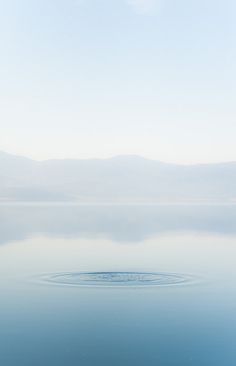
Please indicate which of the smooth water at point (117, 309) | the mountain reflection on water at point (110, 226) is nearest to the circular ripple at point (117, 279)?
the smooth water at point (117, 309)

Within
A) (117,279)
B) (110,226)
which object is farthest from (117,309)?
(110,226)

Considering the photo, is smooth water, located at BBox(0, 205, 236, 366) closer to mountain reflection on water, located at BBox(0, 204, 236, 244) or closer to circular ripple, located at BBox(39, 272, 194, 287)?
circular ripple, located at BBox(39, 272, 194, 287)

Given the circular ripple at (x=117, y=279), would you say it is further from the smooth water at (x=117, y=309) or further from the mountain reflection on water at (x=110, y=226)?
the mountain reflection on water at (x=110, y=226)

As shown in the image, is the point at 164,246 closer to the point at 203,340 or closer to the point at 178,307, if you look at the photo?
the point at 178,307

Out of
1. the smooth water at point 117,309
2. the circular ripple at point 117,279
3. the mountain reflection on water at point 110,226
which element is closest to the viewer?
the smooth water at point 117,309

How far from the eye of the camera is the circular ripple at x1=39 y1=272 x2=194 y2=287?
3334 centimetres

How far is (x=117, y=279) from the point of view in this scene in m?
35.1

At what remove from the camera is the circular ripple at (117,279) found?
3334 centimetres

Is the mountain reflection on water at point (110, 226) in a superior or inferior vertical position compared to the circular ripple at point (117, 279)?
superior

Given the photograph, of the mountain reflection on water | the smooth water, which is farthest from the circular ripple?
the mountain reflection on water

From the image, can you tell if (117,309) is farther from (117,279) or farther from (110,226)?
(110,226)

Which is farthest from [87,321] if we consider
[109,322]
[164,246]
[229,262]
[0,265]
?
[164,246]

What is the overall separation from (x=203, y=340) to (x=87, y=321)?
4.66 meters

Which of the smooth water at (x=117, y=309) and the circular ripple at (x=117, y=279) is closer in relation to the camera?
the smooth water at (x=117, y=309)
